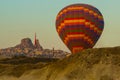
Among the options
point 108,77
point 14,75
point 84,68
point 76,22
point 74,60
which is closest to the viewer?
point 108,77

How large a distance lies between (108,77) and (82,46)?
5504cm

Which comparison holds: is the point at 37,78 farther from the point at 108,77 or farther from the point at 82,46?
the point at 82,46

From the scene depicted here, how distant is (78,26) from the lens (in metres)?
99.1

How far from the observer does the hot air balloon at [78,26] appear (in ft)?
324

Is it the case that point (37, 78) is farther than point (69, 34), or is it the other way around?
point (69, 34)

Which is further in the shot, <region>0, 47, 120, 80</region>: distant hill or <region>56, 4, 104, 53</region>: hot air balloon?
<region>56, 4, 104, 53</region>: hot air balloon

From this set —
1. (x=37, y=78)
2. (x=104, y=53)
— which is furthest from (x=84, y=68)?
(x=37, y=78)

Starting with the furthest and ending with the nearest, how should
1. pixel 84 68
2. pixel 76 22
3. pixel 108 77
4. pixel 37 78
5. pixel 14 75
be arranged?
1. pixel 76 22
2. pixel 14 75
3. pixel 37 78
4. pixel 84 68
5. pixel 108 77

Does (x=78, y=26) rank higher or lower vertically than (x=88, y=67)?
lower

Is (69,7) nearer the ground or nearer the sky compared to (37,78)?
nearer the sky

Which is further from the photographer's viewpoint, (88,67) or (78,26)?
(78,26)

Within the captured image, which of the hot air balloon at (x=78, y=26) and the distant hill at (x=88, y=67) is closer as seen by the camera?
the distant hill at (x=88, y=67)

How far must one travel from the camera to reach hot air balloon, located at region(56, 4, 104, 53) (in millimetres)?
98750

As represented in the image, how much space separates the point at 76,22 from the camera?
3871 inches
